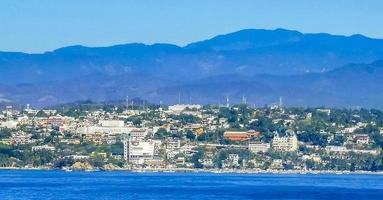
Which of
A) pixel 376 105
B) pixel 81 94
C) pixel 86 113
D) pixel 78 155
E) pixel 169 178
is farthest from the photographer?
pixel 81 94

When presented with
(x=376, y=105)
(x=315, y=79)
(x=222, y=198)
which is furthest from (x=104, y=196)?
(x=315, y=79)

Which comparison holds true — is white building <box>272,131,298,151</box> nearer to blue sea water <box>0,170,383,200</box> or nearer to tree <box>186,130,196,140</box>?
tree <box>186,130,196,140</box>

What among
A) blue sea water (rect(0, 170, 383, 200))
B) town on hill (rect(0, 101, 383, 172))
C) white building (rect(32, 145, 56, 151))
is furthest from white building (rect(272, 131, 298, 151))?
white building (rect(32, 145, 56, 151))

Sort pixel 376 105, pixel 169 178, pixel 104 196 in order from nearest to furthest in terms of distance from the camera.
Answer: pixel 104 196
pixel 169 178
pixel 376 105

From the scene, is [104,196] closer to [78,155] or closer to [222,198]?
[222,198]

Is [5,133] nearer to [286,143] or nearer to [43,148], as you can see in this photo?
[43,148]

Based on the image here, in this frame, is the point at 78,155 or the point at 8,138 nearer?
the point at 78,155
